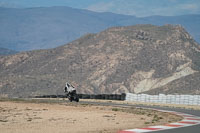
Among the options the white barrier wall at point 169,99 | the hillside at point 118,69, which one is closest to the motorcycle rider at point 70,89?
the white barrier wall at point 169,99

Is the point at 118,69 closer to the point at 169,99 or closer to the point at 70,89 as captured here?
the point at 169,99

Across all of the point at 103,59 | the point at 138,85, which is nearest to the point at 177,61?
the point at 138,85

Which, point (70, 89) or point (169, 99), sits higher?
point (70, 89)

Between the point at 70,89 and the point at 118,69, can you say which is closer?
the point at 70,89

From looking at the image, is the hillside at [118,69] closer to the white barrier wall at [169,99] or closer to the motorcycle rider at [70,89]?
the white barrier wall at [169,99]

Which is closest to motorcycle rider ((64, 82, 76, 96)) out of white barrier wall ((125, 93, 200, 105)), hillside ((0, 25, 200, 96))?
white barrier wall ((125, 93, 200, 105))

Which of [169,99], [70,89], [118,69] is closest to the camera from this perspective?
[70,89]

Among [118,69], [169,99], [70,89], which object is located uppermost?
[118,69]

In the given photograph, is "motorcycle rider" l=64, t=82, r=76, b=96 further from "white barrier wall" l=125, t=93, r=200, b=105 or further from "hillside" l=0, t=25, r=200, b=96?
"hillside" l=0, t=25, r=200, b=96

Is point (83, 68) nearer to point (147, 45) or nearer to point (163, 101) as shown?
point (147, 45)

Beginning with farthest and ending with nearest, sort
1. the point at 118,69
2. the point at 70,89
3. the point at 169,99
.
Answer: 1. the point at 118,69
2. the point at 169,99
3. the point at 70,89

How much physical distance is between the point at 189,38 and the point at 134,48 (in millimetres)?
22857

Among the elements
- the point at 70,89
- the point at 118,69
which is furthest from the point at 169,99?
the point at 118,69

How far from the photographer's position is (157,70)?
168m
